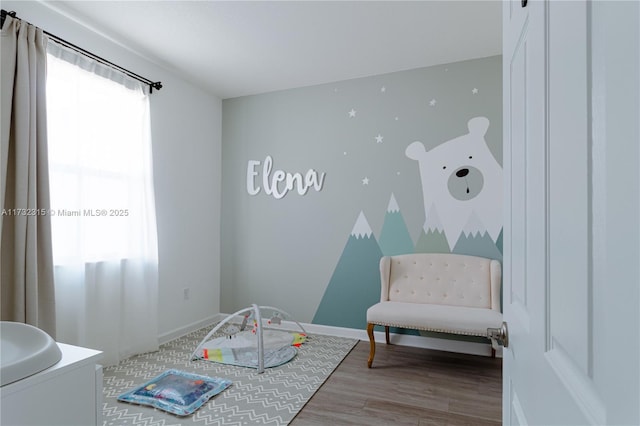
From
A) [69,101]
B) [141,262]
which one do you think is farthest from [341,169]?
[69,101]

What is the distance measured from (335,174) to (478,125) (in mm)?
1467

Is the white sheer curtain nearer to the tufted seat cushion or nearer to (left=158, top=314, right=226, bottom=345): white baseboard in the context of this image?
(left=158, top=314, right=226, bottom=345): white baseboard

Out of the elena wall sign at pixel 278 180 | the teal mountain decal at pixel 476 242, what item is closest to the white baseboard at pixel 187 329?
the elena wall sign at pixel 278 180

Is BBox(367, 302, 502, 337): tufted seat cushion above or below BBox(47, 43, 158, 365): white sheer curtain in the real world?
below

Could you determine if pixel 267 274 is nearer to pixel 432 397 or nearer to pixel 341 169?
pixel 341 169

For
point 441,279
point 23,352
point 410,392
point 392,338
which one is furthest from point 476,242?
point 23,352

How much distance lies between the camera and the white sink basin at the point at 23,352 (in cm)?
112

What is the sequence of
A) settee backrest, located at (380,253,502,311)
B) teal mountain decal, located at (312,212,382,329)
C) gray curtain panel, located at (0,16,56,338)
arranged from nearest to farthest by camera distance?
gray curtain panel, located at (0,16,56,338) → settee backrest, located at (380,253,502,311) → teal mountain decal, located at (312,212,382,329)

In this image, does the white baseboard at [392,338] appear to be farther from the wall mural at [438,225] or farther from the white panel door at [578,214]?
the white panel door at [578,214]

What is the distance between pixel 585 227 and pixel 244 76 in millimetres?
3658

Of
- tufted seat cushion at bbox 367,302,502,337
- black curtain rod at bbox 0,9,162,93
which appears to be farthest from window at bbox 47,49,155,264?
tufted seat cushion at bbox 367,302,502,337

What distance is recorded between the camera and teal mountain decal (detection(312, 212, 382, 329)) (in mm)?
3504

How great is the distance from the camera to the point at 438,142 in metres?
3.32

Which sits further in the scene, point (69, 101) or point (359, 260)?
point (359, 260)
